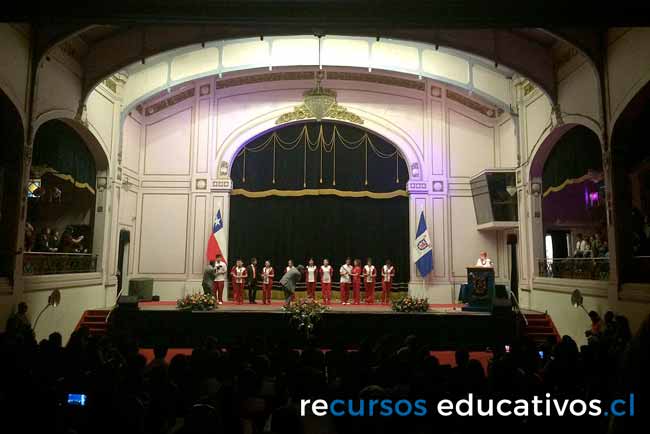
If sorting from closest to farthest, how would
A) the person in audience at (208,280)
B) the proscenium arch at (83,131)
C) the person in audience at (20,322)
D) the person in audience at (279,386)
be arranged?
the person in audience at (279,386) < the person in audience at (20,322) < the proscenium arch at (83,131) < the person in audience at (208,280)

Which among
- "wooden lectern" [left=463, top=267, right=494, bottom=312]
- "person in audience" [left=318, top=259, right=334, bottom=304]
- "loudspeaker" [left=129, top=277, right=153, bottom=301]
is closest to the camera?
"wooden lectern" [left=463, top=267, right=494, bottom=312]

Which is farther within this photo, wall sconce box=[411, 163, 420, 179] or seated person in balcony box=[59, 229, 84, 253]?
wall sconce box=[411, 163, 420, 179]

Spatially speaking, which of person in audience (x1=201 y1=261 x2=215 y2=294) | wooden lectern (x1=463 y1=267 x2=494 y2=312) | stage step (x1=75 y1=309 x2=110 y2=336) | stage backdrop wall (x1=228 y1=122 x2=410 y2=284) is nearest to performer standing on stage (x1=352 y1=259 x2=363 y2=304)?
stage backdrop wall (x1=228 y1=122 x2=410 y2=284)

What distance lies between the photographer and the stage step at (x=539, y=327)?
1023cm

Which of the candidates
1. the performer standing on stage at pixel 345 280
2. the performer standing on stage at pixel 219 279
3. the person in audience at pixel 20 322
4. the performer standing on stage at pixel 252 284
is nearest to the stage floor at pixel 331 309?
the performer standing on stage at pixel 219 279

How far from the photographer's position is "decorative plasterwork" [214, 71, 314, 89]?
1523 cm

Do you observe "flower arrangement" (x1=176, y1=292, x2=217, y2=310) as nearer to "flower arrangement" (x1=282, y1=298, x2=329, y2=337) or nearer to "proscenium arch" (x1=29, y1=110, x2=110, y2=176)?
"flower arrangement" (x1=282, y1=298, x2=329, y2=337)

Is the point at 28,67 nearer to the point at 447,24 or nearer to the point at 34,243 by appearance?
the point at 34,243

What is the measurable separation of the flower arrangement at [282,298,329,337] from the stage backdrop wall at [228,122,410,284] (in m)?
5.96

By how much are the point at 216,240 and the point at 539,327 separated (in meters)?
9.00

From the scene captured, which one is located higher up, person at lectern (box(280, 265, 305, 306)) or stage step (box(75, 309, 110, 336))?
person at lectern (box(280, 265, 305, 306))

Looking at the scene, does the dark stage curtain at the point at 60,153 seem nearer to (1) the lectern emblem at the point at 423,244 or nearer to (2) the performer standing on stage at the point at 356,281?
(2) the performer standing on stage at the point at 356,281

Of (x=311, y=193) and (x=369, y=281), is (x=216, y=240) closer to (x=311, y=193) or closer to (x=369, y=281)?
(x=311, y=193)

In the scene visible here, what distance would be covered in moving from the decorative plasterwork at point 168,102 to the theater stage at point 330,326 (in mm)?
7526
